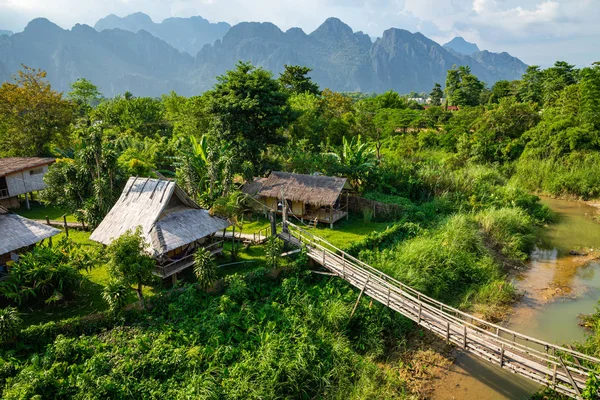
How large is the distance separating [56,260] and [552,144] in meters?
31.8

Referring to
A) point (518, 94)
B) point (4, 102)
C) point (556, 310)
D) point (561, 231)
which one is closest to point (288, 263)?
point (556, 310)

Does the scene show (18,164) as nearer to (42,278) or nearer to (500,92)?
(42,278)

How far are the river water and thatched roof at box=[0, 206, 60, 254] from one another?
13202 millimetres

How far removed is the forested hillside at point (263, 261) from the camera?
30.9ft

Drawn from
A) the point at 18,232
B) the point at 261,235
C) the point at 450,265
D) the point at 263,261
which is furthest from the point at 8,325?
the point at 450,265

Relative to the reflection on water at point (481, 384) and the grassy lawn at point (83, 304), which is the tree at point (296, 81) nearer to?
the grassy lawn at point (83, 304)

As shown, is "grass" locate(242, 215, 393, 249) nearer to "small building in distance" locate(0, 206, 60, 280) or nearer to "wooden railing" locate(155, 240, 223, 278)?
"wooden railing" locate(155, 240, 223, 278)

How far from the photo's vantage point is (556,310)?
1357cm

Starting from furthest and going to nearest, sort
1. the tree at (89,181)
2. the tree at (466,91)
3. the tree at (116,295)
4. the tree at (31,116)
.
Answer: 1. the tree at (466,91)
2. the tree at (31,116)
3. the tree at (89,181)
4. the tree at (116,295)

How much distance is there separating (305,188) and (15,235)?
1187cm

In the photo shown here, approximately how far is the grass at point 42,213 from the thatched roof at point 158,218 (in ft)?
26.8

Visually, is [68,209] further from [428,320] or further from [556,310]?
[556,310]

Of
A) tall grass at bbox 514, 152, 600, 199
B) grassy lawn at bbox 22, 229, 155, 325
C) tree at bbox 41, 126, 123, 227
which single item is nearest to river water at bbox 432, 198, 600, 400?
tall grass at bbox 514, 152, 600, 199

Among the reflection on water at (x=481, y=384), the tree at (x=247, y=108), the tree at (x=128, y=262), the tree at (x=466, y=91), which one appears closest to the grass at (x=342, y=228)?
the tree at (x=247, y=108)
